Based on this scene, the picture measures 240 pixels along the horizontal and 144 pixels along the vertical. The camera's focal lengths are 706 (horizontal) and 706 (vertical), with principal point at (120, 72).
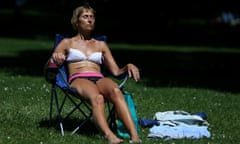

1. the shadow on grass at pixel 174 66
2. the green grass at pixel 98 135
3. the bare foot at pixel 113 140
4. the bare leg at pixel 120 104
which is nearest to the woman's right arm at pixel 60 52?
the bare leg at pixel 120 104

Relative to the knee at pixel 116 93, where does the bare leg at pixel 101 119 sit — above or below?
below

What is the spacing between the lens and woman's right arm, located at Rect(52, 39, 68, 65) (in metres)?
8.48

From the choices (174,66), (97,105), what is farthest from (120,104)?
(174,66)

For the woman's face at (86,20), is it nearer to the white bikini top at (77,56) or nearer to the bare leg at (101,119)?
the white bikini top at (77,56)

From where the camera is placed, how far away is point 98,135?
8.51m

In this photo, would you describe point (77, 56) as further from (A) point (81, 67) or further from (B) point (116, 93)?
(B) point (116, 93)

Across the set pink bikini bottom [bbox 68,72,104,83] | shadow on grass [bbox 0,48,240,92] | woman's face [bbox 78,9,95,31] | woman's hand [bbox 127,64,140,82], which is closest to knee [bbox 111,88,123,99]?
woman's hand [bbox 127,64,140,82]

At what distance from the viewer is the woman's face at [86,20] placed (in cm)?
897

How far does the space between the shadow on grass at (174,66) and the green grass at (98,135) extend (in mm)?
787

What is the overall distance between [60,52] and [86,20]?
532 mm

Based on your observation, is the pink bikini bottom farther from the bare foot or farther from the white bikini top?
the bare foot

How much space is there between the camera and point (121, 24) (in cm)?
3788

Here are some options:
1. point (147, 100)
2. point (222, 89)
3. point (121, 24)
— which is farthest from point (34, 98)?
point (121, 24)

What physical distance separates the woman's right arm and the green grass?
872mm
